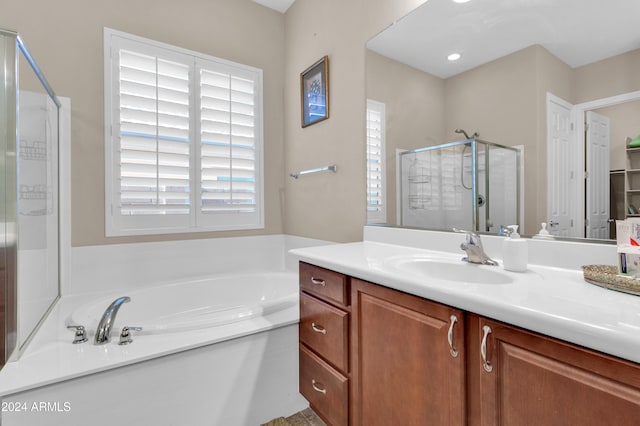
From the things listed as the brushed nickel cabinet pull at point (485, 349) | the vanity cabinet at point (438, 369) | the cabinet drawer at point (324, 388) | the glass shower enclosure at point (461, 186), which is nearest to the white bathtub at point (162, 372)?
the cabinet drawer at point (324, 388)

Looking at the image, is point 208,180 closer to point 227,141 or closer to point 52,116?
point 227,141

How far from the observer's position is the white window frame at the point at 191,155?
209 cm

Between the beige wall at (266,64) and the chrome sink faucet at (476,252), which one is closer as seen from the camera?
the chrome sink faucet at (476,252)

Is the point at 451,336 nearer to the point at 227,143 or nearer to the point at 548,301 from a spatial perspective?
the point at 548,301

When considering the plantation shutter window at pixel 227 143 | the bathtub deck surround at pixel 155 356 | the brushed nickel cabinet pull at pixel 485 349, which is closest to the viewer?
the brushed nickel cabinet pull at pixel 485 349

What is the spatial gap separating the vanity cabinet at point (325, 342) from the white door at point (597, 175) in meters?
0.89

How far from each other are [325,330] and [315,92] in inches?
69.6

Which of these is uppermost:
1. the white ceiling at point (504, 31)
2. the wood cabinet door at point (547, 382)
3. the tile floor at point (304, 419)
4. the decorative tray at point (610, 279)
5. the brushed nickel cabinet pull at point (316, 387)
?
the white ceiling at point (504, 31)

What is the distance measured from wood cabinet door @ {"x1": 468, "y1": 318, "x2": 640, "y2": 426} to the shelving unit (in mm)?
608

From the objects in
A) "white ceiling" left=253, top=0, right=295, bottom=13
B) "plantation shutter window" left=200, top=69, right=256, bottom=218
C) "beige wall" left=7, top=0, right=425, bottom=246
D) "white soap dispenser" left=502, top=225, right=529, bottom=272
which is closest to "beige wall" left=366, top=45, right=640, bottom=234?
"white soap dispenser" left=502, top=225, right=529, bottom=272

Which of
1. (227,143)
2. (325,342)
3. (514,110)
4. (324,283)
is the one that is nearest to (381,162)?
(514,110)

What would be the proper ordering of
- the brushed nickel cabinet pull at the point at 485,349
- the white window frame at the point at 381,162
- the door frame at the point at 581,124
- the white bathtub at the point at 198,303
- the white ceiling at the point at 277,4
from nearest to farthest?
the brushed nickel cabinet pull at the point at 485,349, the door frame at the point at 581,124, the white bathtub at the point at 198,303, the white window frame at the point at 381,162, the white ceiling at the point at 277,4

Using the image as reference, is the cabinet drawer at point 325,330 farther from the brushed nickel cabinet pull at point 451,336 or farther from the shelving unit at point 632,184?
the shelving unit at point 632,184

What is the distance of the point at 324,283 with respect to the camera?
1.39 m
